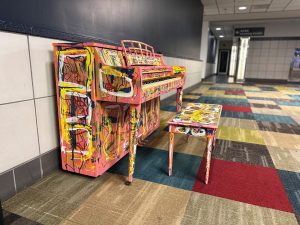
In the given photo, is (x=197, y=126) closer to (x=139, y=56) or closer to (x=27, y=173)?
(x=139, y=56)

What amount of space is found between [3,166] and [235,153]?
2.13 metres

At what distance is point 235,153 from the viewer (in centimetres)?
238

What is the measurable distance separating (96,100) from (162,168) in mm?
878

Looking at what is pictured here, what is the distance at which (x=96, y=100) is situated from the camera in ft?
5.36

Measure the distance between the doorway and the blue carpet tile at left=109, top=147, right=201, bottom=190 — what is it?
65.7 feet

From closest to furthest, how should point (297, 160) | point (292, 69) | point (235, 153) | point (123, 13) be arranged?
point (297, 160) < point (235, 153) < point (123, 13) < point (292, 69)

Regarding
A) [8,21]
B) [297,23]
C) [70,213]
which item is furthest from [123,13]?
[297,23]

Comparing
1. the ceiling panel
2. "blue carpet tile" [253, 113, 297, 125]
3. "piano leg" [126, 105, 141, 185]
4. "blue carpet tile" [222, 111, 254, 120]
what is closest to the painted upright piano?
"piano leg" [126, 105, 141, 185]

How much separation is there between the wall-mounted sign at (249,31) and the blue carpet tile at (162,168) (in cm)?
1066

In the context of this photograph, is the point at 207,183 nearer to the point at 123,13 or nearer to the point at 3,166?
the point at 3,166

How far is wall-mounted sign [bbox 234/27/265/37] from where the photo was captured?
10766 mm

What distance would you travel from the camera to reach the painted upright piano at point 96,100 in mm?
1562

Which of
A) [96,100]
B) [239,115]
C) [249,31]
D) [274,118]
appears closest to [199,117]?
[96,100]

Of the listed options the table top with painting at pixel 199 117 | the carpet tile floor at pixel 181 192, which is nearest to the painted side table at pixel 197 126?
the table top with painting at pixel 199 117
